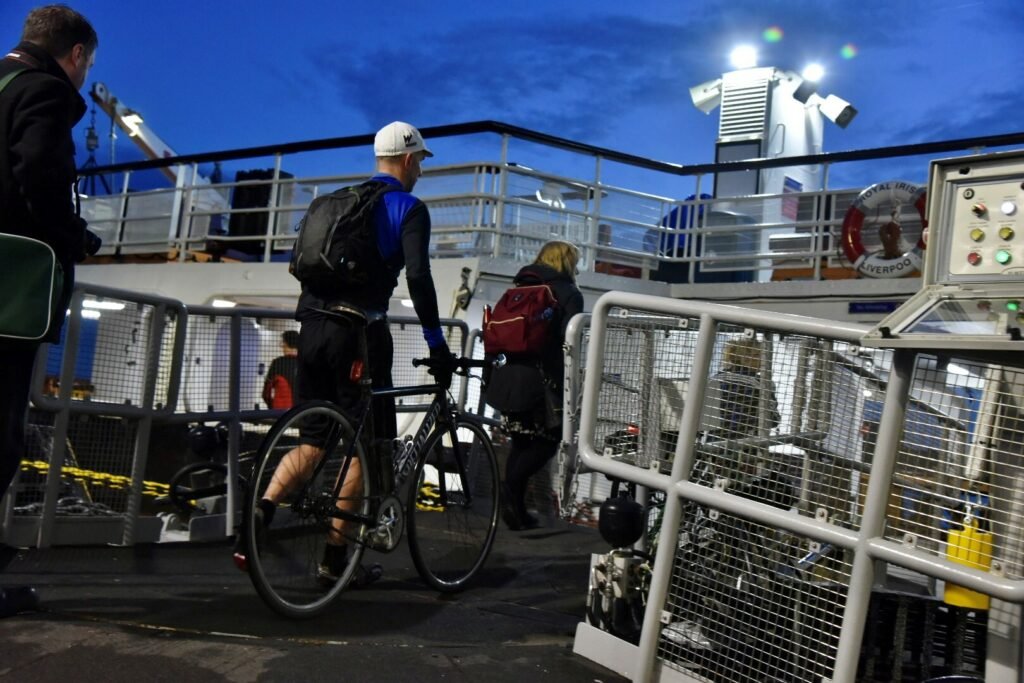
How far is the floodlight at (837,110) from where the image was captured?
1427 centimetres

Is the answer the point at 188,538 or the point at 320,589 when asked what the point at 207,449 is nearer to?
the point at 188,538

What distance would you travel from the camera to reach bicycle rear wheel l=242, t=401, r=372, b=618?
3328 mm

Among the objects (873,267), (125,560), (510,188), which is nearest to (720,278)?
(873,267)

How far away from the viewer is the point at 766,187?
1266 cm

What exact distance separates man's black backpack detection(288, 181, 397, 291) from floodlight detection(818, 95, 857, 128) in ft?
39.7

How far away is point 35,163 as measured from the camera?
113 inches

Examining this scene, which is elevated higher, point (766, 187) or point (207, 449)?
point (766, 187)

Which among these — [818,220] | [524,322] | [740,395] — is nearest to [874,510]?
[740,395]

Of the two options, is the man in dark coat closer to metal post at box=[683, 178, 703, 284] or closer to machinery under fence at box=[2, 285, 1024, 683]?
machinery under fence at box=[2, 285, 1024, 683]

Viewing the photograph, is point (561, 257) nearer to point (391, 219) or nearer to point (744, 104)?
point (391, 219)

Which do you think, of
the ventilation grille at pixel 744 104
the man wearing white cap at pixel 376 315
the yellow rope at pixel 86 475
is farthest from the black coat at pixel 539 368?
the ventilation grille at pixel 744 104

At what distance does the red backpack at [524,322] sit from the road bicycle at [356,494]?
1106 millimetres

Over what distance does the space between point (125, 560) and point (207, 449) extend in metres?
0.81

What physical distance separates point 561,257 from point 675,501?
301cm
